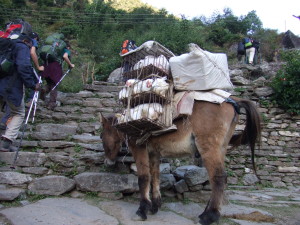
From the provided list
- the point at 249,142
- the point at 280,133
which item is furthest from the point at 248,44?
the point at 249,142

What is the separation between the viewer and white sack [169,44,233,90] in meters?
4.05

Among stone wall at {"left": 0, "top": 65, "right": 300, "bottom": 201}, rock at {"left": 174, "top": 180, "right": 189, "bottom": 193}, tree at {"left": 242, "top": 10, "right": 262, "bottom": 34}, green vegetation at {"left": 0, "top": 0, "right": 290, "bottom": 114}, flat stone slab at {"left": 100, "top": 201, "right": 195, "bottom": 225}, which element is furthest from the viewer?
tree at {"left": 242, "top": 10, "right": 262, "bottom": 34}

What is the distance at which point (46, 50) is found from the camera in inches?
289

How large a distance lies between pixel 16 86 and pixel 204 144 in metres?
3.27

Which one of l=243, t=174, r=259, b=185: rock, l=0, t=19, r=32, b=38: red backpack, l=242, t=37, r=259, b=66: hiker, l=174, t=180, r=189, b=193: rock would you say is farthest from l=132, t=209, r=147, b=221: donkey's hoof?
l=242, t=37, r=259, b=66: hiker

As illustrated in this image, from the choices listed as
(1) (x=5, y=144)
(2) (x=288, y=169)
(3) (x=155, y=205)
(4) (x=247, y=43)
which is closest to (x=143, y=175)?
(3) (x=155, y=205)

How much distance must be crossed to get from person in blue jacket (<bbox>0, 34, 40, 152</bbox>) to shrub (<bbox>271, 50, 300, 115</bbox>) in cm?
708

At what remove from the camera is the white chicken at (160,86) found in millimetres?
3979

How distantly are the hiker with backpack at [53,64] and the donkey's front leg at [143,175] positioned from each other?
13.4 ft

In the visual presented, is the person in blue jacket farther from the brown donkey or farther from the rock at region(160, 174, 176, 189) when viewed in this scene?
the rock at region(160, 174, 176, 189)

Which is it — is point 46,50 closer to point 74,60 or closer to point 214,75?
point 214,75

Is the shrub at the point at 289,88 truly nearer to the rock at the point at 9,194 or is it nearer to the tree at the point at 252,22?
the rock at the point at 9,194

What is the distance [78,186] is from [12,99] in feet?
5.93

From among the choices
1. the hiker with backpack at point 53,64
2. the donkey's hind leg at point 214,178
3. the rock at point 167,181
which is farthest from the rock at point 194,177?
the hiker with backpack at point 53,64
